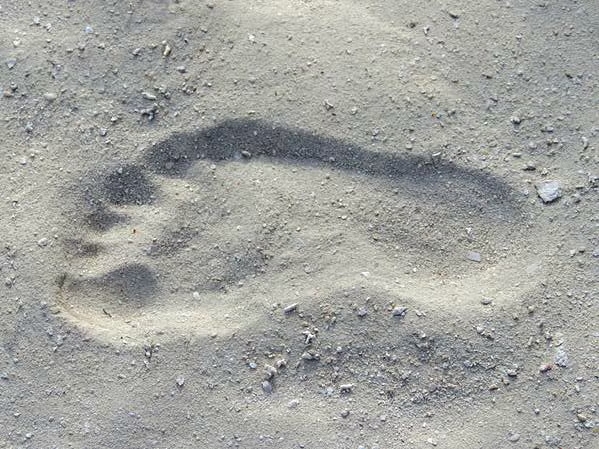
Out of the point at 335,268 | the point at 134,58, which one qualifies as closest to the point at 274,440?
the point at 335,268

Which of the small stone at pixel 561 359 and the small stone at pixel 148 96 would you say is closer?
the small stone at pixel 561 359

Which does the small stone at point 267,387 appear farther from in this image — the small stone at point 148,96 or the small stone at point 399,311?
the small stone at point 148,96

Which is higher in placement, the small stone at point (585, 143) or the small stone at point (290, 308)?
the small stone at point (585, 143)

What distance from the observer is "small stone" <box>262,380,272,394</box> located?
236 cm

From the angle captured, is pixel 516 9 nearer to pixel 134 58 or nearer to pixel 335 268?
pixel 335 268

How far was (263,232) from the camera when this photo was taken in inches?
94.7

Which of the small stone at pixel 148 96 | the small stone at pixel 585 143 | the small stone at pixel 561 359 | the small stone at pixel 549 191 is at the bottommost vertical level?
the small stone at pixel 561 359

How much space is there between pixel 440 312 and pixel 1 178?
1.39m

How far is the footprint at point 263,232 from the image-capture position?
239cm

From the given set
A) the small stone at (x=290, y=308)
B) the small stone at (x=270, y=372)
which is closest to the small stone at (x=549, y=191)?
the small stone at (x=290, y=308)

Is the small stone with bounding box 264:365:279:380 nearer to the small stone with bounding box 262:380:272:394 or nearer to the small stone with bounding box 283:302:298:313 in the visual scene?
the small stone with bounding box 262:380:272:394

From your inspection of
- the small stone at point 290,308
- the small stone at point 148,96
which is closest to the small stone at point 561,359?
the small stone at point 290,308

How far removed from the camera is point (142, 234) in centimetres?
242

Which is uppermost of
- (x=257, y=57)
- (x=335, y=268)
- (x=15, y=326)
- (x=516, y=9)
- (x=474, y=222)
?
(x=516, y=9)
